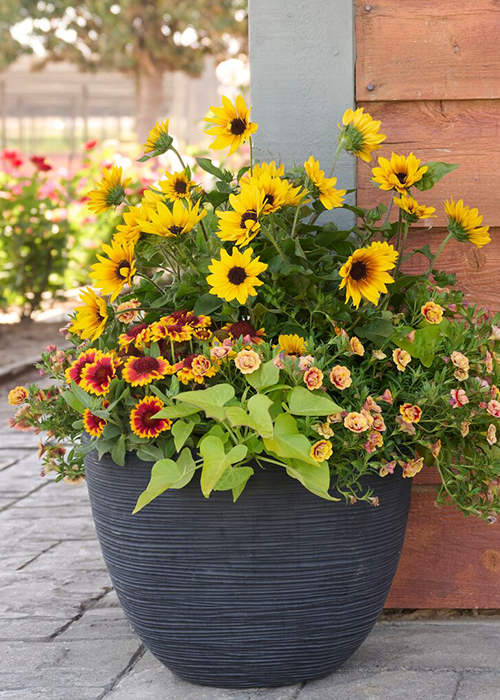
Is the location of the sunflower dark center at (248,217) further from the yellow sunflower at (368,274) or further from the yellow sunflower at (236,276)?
the yellow sunflower at (368,274)

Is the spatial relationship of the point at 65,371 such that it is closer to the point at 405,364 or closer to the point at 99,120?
the point at 405,364

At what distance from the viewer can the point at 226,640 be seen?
182 cm

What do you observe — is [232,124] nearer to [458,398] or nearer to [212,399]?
[212,399]

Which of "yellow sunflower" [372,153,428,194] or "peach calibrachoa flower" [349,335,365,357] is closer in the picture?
"peach calibrachoa flower" [349,335,365,357]

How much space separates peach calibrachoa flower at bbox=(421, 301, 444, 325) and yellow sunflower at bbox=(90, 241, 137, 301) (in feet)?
1.87

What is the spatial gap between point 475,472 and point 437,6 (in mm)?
1024

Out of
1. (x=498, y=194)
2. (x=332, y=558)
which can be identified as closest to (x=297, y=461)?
(x=332, y=558)

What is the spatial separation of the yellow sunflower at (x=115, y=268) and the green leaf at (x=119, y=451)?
31 cm

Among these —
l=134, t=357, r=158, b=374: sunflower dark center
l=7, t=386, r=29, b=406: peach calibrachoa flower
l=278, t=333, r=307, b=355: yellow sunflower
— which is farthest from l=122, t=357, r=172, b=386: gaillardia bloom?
l=7, t=386, r=29, b=406: peach calibrachoa flower

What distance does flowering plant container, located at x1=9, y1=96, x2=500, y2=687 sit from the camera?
173cm

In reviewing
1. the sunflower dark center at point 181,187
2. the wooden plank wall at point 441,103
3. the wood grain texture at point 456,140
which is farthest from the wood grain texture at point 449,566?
the sunflower dark center at point 181,187

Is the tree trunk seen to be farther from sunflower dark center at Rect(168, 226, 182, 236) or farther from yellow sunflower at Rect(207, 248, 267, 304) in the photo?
yellow sunflower at Rect(207, 248, 267, 304)

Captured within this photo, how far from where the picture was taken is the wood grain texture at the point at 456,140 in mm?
2186

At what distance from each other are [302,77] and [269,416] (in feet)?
2.91
